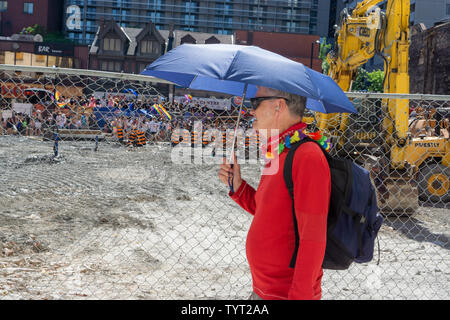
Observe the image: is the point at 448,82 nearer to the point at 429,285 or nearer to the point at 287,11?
the point at 429,285

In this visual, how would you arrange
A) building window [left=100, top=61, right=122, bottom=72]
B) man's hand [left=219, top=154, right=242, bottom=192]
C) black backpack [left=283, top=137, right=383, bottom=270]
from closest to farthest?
black backpack [left=283, top=137, right=383, bottom=270] < man's hand [left=219, top=154, right=242, bottom=192] < building window [left=100, top=61, right=122, bottom=72]

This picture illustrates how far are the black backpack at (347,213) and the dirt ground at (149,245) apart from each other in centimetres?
307

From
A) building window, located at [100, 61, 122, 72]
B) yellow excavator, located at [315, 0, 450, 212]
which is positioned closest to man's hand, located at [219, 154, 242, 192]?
yellow excavator, located at [315, 0, 450, 212]

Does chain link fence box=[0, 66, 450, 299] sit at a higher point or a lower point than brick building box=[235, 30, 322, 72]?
lower

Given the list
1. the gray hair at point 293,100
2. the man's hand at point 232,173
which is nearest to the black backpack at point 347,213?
the gray hair at point 293,100

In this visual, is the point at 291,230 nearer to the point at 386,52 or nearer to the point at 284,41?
the point at 386,52

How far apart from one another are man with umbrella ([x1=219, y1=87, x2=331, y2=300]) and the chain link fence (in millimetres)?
1471

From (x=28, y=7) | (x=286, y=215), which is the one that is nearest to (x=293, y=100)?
(x=286, y=215)

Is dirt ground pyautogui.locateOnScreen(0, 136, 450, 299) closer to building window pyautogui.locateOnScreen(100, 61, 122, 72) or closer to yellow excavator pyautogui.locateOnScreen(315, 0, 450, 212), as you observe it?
yellow excavator pyautogui.locateOnScreen(315, 0, 450, 212)

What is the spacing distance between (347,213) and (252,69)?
838 mm

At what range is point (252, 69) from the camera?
2.43 m

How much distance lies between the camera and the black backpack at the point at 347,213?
2340 millimetres

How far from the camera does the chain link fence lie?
5.54 metres
